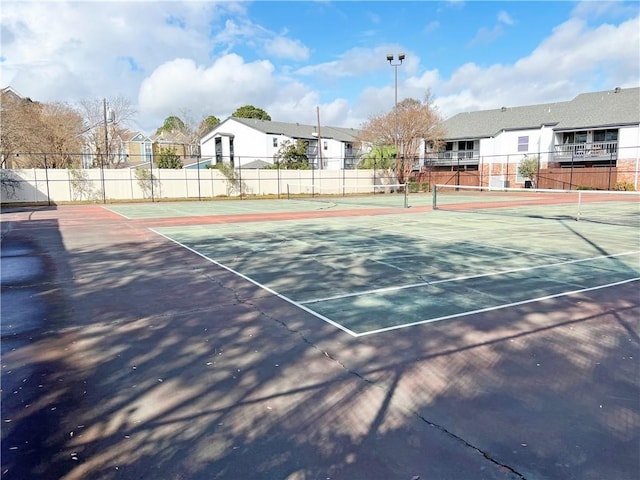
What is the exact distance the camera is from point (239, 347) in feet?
15.2

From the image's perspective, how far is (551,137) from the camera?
47.3 meters

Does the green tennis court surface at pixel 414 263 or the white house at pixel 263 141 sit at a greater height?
the white house at pixel 263 141

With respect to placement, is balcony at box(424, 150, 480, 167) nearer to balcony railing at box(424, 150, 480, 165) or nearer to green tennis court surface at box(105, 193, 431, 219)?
balcony railing at box(424, 150, 480, 165)

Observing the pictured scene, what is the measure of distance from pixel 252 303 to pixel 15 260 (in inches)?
270

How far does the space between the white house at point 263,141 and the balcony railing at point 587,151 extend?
22.7m

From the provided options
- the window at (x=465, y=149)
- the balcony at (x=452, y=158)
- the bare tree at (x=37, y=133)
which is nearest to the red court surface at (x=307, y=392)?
the bare tree at (x=37, y=133)

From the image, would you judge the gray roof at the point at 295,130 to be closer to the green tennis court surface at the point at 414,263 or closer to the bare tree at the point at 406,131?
the bare tree at the point at 406,131

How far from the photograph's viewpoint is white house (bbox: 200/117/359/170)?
55.9m

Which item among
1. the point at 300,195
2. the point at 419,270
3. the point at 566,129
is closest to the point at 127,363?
the point at 419,270

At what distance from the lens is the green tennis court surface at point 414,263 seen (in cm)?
613

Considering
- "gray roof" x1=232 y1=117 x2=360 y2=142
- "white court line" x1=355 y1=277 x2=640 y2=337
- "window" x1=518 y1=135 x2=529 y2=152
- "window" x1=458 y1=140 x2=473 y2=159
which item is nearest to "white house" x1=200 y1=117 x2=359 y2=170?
"gray roof" x1=232 y1=117 x2=360 y2=142

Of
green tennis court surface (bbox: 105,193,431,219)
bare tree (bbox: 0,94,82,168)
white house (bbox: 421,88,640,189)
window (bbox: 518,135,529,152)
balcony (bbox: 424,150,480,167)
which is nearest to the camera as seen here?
green tennis court surface (bbox: 105,193,431,219)

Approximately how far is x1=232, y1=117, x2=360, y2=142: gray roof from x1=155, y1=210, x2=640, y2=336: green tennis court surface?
4349 cm

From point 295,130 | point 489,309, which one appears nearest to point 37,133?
point 295,130
